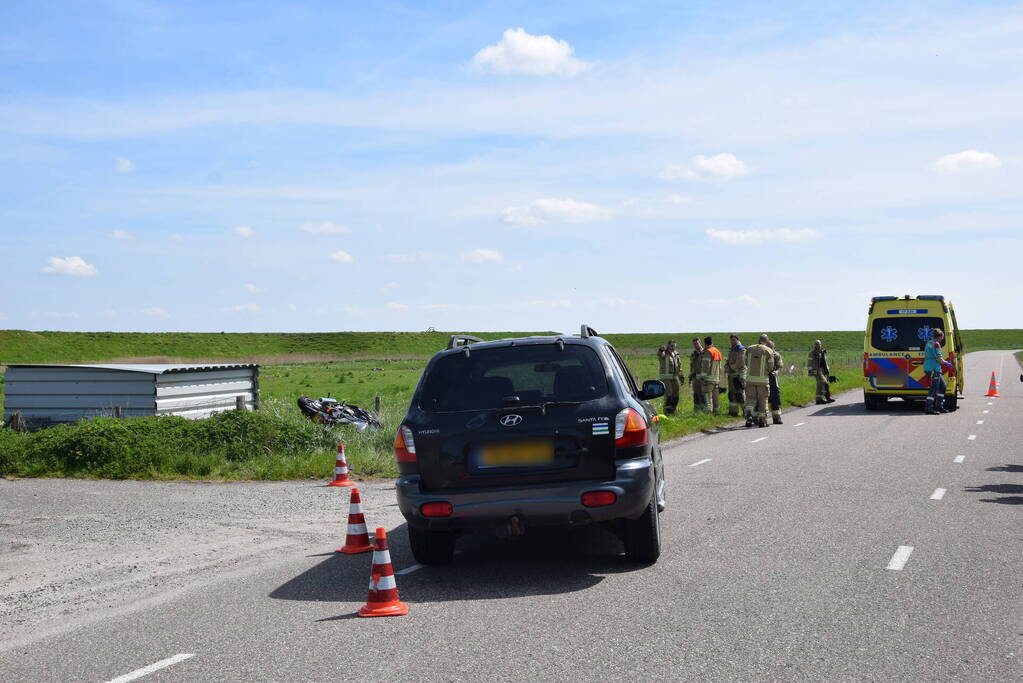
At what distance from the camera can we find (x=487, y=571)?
748 centimetres

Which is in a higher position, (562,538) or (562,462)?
(562,462)

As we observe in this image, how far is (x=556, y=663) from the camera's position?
5.00 meters

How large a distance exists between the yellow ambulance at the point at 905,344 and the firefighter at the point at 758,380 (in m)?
4.86

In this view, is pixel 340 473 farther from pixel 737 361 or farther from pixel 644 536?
pixel 737 361

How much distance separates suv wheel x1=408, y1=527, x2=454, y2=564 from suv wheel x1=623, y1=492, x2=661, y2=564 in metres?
1.32

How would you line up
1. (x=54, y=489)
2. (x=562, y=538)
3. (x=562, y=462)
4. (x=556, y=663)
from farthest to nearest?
1. (x=54, y=489)
2. (x=562, y=538)
3. (x=562, y=462)
4. (x=556, y=663)

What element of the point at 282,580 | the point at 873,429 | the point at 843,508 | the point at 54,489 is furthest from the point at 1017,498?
the point at 54,489

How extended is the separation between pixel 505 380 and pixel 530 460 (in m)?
0.74

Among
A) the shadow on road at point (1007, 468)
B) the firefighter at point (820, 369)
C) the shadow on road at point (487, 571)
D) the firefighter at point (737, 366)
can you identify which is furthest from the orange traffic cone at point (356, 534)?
the firefighter at point (820, 369)

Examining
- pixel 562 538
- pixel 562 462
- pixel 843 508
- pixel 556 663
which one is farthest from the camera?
pixel 843 508

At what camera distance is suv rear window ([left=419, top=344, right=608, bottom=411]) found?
23.9ft

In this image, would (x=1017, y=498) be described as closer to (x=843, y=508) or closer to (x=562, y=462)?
(x=843, y=508)

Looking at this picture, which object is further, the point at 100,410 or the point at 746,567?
the point at 100,410

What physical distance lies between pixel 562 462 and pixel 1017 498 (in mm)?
6068
